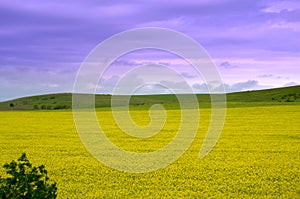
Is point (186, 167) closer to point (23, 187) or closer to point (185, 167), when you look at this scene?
point (185, 167)

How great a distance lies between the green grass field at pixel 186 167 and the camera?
1219 centimetres

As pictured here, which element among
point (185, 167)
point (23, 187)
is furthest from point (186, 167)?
point (23, 187)

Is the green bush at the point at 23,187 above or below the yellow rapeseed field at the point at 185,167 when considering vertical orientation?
above

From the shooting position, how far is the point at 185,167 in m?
16.1

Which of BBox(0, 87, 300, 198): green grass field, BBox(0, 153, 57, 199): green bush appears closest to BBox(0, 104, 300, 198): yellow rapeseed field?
BBox(0, 87, 300, 198): green grass field

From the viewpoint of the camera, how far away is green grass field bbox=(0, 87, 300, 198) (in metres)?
12.2

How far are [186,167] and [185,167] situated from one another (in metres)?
0.04

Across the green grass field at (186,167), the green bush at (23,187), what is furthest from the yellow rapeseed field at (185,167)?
the green bush at (23,187)

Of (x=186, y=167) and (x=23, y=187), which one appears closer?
(x=23, y=187)

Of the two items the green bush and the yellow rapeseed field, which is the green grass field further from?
the green bush

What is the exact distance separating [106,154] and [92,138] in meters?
6.91

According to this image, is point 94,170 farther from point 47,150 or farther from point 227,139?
point 227,139

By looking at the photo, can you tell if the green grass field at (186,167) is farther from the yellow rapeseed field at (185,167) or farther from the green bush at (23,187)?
the green bush at (23,187)

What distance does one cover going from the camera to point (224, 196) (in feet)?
37.8
